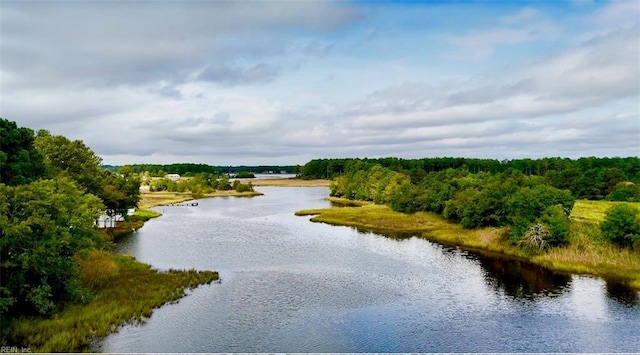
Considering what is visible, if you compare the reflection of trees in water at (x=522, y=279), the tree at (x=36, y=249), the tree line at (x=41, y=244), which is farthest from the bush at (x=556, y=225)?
the tree at (x=36, y=249)

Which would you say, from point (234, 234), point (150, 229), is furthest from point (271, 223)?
point (150, 229)

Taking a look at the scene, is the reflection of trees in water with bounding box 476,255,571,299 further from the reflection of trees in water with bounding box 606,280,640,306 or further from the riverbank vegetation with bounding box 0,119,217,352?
the riverbank vegetation with bounding box 0,119,217,352

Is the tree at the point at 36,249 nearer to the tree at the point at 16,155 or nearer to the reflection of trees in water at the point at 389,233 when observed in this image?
the tree at the point at 16,155

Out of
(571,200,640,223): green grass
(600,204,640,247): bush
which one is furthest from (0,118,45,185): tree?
(571,200,640,223): green grass

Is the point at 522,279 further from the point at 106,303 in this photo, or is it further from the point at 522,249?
the point at 106,303

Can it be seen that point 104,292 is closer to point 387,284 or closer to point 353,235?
point 387,284

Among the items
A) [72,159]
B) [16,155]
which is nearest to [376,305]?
[16,155]
